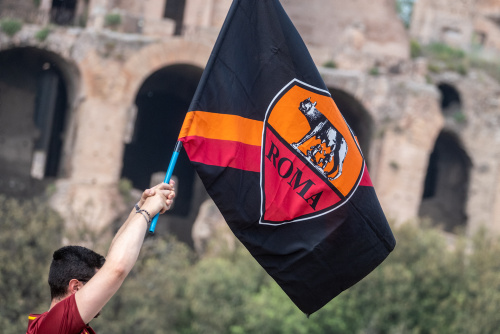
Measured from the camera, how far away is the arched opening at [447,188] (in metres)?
24.6

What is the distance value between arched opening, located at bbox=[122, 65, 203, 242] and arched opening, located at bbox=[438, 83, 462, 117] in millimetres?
5820

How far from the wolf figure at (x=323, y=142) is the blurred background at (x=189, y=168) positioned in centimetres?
1173

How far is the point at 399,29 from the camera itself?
25797mm

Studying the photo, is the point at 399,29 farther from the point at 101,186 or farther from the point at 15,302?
the point at 15,302

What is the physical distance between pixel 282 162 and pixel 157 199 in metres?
1.13

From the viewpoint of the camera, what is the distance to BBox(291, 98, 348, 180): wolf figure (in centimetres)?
474

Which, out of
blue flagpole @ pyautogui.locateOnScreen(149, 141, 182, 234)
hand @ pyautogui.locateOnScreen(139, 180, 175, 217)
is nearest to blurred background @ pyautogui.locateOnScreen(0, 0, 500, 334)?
blue flagpole @ pyautogui.locateOnScreen(149, 141, 182, 234)

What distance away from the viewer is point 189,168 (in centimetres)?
2369

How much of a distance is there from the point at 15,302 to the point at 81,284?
13.4m

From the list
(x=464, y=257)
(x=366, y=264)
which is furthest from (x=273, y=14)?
(x=464, y=257)

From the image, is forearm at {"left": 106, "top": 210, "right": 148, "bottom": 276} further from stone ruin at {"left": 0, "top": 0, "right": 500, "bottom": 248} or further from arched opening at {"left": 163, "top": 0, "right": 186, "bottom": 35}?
arched opening at {"left": 163, "top": 0, "right": 186, "bottom": 35}

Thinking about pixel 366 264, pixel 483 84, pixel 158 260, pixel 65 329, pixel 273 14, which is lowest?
pixel 158 260

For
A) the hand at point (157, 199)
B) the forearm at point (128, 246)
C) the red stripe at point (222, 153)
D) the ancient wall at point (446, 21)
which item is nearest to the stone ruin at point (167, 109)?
the ancient wall at point (446, 21)

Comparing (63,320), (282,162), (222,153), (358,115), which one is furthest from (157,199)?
(358,115)
